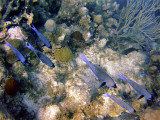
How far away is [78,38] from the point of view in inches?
161

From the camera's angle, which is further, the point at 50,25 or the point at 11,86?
the point at 50,25

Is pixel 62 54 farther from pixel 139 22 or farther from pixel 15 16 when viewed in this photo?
pixel 139 22

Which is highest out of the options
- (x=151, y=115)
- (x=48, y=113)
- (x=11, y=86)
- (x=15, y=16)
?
(x=15, y=16)

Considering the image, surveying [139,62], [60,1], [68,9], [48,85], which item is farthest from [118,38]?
[48,85]

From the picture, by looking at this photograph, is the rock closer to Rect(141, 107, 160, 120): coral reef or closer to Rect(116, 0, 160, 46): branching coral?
Rect(141, 107, 160, 120): coral reef

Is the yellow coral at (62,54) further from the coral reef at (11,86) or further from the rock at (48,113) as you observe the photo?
the rock at (48,113)

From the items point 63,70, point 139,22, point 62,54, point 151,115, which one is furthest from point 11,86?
point 139,22

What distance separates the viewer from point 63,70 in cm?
353

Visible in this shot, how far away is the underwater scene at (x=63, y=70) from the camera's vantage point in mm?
2727

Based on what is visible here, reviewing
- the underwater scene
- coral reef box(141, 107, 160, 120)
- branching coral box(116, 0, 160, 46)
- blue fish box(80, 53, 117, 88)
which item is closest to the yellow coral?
the underwater scene

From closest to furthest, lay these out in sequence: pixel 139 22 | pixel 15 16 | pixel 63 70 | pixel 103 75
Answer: pixel 103 75 < pixel 15 16 < pixel 63 70 < pixel 139 22

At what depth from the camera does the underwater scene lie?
8.95 ft

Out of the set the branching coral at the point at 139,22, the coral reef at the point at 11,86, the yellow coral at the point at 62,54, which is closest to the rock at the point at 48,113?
the coral reef at the point at 11,86

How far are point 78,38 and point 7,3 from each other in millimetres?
2516
